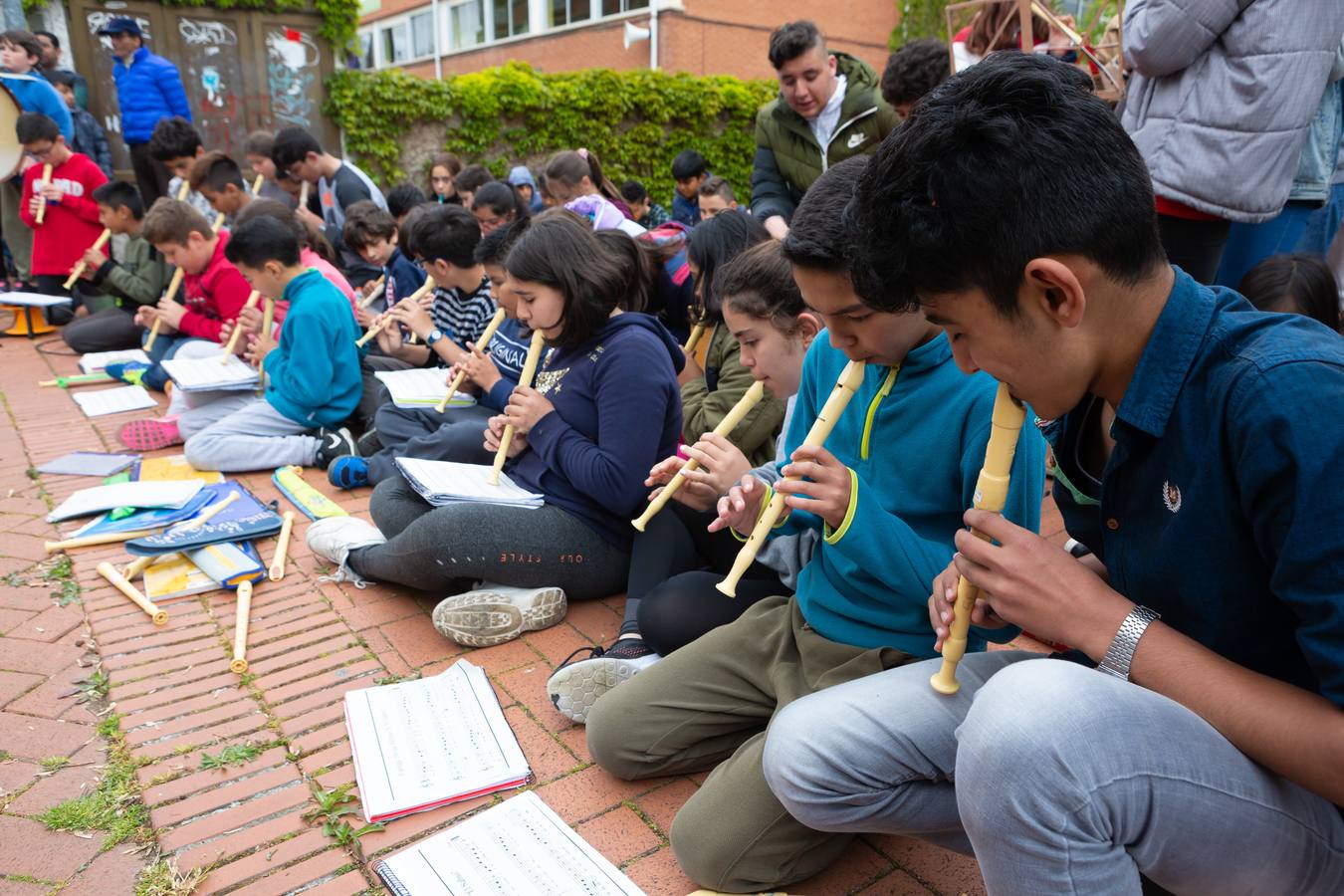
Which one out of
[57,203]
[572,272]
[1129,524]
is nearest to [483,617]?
[572,272]

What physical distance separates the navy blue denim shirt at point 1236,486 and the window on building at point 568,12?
20.0 meters

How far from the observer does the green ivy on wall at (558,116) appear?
36.0ft

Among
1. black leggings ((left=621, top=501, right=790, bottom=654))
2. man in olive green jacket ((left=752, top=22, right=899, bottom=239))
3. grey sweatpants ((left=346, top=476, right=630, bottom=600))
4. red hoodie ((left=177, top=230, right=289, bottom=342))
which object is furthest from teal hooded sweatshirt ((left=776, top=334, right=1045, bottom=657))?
red hoodie ((left=177, top=230, right=289, bottom=342))

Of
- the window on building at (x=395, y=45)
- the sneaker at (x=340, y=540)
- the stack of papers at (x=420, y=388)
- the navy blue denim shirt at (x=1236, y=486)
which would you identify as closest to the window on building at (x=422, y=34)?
the window on building at (x=395, y=45)

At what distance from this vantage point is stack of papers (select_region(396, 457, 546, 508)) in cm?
286

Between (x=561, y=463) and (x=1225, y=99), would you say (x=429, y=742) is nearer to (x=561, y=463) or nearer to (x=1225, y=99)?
(x=561, y=463)

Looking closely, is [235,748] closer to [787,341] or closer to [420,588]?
[420,588]

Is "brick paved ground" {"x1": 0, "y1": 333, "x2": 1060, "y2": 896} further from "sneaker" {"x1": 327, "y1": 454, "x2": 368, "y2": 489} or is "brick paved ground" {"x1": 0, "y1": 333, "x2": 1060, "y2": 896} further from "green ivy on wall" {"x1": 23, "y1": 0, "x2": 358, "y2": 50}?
"green ivy on wall" {"x1": 23, "y1": 0, "x2": 358, "y2": 50}

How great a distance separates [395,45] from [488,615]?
27.3 meters

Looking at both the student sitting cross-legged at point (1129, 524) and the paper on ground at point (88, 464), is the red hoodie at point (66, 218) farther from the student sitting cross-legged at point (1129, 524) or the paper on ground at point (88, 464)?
the student sitting cross-legged at point (1129, 524)

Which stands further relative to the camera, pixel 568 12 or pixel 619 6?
pixel 568 12

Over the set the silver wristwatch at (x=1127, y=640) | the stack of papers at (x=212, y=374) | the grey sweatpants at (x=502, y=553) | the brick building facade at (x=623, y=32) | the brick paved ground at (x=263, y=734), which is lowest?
the brick paved ground at (x=263, y=734)

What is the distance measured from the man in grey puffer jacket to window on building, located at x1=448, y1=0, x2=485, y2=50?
73.5 ft

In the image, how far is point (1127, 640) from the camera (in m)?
1.20
